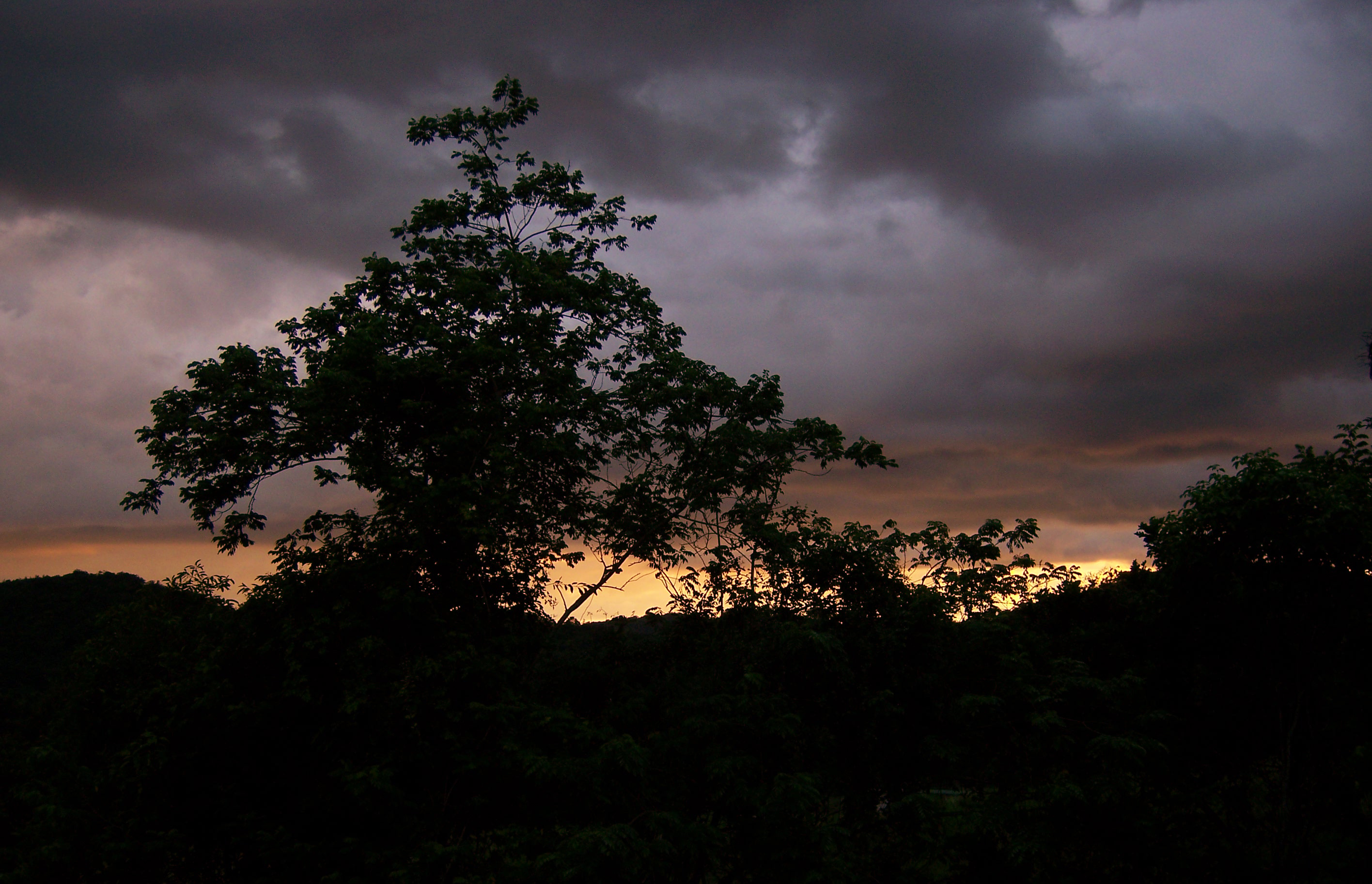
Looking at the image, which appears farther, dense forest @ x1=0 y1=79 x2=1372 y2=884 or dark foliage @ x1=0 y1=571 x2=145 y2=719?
dark foliage @ x1=0 y1=571 x2=145 y2=719

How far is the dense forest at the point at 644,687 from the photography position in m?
12.6

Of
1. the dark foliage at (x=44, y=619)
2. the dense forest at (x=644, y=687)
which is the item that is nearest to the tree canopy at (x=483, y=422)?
the dense forest at (x=644, y=687)

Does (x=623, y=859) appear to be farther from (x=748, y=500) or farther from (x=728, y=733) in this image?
(x=748, y=500)

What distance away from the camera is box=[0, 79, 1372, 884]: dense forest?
12578 mm

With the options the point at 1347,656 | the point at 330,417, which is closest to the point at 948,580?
the point at 1347,656

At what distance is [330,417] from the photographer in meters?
14.0

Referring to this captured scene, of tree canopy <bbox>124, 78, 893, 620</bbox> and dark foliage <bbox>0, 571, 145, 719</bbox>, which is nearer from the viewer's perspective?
tree canopy <bbox>124, 78, 893, 620</bbox>

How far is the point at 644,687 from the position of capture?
53.5 feet

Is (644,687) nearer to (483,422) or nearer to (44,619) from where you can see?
(483,422)

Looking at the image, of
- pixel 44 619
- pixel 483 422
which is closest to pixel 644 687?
pixel 483 422

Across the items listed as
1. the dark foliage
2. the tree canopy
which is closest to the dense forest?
the tree canopy

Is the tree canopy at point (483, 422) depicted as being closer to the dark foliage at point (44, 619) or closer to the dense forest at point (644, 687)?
the dense forest at point (644, 687)

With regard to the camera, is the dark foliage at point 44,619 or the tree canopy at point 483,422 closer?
the tree canopy at point 483,422

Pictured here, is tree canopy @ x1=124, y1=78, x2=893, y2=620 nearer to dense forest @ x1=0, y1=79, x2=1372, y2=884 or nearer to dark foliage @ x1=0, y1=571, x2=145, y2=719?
dense forest @ x1=0, y1=79, x2=1372, y2=884
